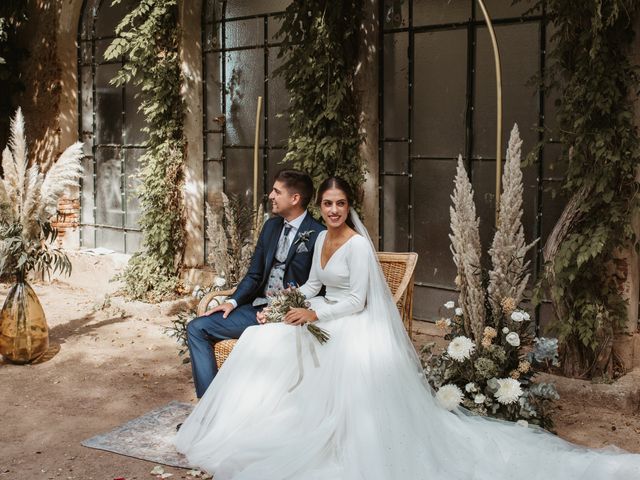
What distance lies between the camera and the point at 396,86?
6.96 m

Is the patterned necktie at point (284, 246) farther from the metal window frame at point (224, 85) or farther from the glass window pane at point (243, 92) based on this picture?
the glass window pane at point (243, 92)

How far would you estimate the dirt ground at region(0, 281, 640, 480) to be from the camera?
4445 mm

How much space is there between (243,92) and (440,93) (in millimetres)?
2317

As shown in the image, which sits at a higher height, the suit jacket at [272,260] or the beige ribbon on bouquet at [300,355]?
the suit jacket at [272,260]

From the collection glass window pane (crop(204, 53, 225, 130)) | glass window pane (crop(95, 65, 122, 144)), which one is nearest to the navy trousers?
glass window pane (crop(204, 53, 225, 130))

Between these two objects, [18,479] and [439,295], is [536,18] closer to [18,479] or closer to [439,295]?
[439,295]

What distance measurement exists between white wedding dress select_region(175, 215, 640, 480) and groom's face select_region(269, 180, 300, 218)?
49cm

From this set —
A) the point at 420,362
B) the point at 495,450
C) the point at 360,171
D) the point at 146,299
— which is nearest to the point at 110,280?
the point at 146,299

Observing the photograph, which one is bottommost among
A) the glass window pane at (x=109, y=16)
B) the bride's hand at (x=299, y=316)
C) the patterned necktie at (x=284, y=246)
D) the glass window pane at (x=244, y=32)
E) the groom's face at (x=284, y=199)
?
the bride's hand at (x=299, y=316)

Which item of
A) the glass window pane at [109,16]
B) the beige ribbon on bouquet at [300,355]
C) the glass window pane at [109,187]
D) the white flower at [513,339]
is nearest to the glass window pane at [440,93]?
the white flower at [513,339]

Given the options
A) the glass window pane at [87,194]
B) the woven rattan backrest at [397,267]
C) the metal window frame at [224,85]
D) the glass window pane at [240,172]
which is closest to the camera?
the woven rattan backrest at [397,267]

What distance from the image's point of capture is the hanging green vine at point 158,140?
27.5 ft

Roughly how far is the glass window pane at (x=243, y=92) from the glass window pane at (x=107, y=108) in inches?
74.3

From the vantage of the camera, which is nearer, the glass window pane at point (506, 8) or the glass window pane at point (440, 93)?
the glass window pane at point (506, 8)
